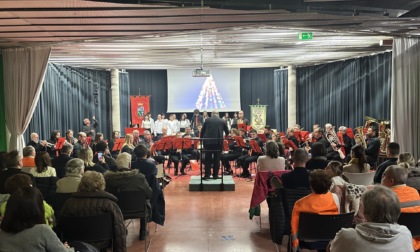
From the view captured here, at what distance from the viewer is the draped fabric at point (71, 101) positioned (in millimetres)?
12898

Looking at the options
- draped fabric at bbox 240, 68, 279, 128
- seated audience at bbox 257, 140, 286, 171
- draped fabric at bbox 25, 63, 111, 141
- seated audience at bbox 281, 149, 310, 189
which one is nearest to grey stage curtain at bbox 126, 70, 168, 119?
draped fabric at bbox 25, 63, 111, 141

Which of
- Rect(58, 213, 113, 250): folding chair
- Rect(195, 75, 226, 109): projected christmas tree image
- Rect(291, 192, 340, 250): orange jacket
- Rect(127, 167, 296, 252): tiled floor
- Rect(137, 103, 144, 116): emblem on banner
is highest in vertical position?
Rect(195, 75, 226, 109): projected christmas tree image

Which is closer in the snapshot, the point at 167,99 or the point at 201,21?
the point at 201,21

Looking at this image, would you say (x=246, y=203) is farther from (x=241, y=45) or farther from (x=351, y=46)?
(x=351, y=46)

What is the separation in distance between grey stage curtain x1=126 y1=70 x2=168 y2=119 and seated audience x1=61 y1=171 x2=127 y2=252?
47.1 ft

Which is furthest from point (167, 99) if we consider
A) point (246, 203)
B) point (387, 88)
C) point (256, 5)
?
point (256, 5)

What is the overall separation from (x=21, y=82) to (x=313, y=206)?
7848mm

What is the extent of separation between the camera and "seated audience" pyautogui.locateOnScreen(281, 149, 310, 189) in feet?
14.8

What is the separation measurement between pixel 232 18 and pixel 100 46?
4.41m

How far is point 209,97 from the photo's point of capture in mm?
17234

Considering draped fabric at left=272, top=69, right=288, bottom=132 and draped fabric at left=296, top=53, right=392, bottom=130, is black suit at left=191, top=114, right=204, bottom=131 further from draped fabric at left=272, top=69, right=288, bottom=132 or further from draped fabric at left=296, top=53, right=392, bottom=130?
draped fabric at left=296, top=53, right=392, bottom=130

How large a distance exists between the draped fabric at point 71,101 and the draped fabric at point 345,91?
26.2 feet

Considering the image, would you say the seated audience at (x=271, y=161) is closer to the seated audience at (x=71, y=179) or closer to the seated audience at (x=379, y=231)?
the seated audience at (x=71, y=179)

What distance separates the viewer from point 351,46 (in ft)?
35.1
